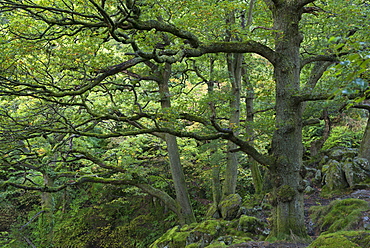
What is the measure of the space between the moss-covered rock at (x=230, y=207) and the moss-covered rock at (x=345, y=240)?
16.1 ft

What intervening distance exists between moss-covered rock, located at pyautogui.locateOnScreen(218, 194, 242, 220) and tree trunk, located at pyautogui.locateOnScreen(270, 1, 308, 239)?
2.92 meters

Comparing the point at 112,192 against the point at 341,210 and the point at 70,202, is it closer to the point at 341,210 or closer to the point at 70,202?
the point at 70,202

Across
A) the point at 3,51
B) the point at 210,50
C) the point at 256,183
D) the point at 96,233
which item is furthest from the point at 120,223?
the point at 210,50

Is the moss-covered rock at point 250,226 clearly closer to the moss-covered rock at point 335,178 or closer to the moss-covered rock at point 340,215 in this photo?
the moss-covered rock at point 340,215

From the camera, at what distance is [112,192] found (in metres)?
14.7

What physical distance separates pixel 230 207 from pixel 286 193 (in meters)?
3.43

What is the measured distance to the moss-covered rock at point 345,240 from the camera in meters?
3.29

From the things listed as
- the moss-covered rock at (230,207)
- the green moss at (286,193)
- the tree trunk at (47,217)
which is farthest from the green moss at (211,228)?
the tree trunk at (47,217)

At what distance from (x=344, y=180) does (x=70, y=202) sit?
12929 mm

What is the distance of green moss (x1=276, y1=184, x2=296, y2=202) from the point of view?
5.42 meters

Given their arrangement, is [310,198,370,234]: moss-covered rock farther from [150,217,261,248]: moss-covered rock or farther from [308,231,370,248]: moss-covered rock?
[308,231,370,248]: moss-covered rock

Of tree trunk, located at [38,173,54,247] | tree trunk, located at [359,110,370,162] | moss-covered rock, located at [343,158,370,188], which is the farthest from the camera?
tree trunk, located at [38,173,54,247]

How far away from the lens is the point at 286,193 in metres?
5.43

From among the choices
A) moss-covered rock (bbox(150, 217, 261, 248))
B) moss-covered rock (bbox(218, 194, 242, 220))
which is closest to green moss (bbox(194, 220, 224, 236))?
moss-covered rock (bbox(150, 217, 261, 248))
